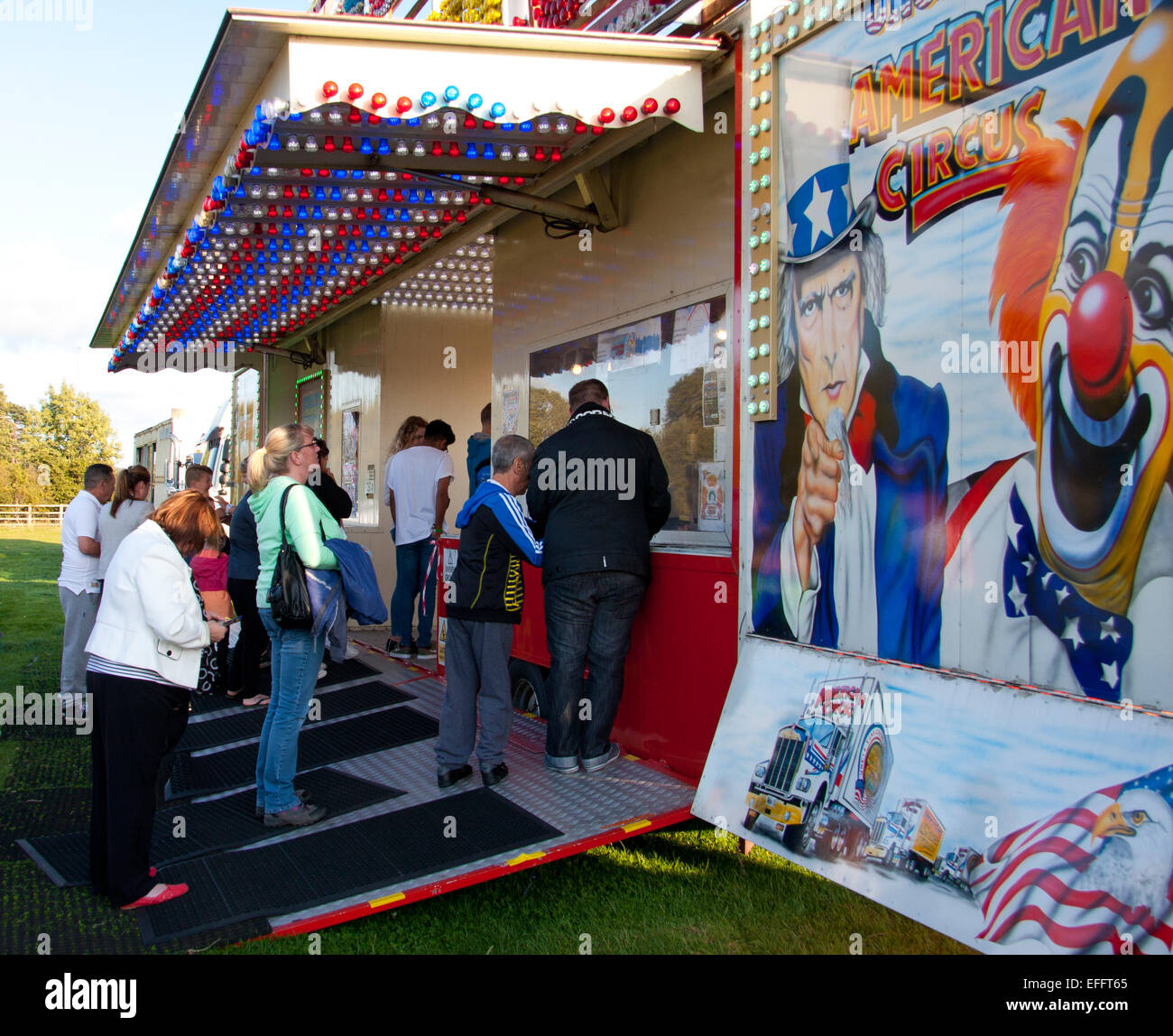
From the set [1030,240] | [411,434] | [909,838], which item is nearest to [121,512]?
[411,434]

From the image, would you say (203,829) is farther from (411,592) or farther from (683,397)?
(411,592)

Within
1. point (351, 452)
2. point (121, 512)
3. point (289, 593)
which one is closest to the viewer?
point (289, 593)

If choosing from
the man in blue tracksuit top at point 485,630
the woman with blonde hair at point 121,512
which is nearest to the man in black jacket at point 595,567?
the man in blue tracksuit top at point 485,630

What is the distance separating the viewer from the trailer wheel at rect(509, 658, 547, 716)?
6410 millimetres

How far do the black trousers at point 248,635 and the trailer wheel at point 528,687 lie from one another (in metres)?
2.03

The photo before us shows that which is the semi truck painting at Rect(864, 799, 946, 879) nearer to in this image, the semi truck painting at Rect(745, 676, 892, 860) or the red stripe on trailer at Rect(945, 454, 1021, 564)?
the semi truck painting at Rect(745, 676, 892, 860)

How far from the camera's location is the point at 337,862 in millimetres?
4121

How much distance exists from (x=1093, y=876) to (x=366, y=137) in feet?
16.4

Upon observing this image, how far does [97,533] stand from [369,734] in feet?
10.6

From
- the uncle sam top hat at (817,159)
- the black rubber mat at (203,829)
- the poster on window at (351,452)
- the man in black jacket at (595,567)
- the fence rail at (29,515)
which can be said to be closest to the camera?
the uncle sam top hat at (817,159)

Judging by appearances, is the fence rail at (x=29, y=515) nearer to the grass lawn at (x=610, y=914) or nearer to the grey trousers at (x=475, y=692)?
the grey trousers at (x=475, y=692)

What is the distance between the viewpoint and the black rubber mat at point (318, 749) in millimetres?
5492

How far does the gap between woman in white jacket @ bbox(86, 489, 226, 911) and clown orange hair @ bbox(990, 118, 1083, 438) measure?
336 centimetres


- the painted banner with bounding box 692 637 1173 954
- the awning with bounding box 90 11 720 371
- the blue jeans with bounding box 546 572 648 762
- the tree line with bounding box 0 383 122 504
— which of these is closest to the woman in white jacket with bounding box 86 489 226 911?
the blue jeans with bounding box 546 572 648 762
